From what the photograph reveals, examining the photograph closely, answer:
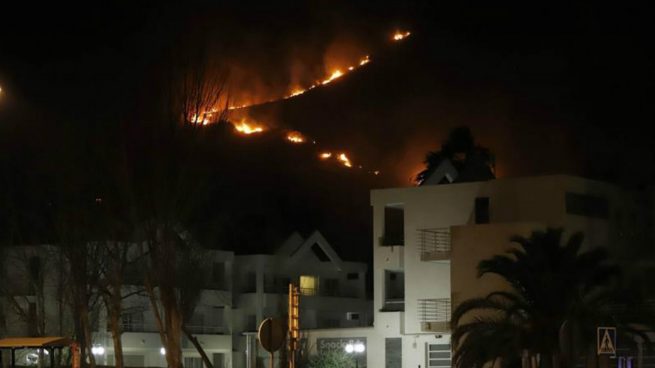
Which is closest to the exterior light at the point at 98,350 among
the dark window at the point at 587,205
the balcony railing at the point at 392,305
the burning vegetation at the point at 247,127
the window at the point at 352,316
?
the balcony railing at the point at 392,305

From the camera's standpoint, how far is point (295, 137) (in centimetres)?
15575

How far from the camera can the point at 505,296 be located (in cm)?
3681

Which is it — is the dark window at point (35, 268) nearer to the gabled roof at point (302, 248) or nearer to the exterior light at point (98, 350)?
the exterior light at point (98, 350)

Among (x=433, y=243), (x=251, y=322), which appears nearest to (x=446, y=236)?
(x=433, y=243)

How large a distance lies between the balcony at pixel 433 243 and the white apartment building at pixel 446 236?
0.05 meters

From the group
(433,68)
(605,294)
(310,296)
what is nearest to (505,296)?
(605,294)

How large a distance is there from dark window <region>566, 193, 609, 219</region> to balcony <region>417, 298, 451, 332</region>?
633 cm

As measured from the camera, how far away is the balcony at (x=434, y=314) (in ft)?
158

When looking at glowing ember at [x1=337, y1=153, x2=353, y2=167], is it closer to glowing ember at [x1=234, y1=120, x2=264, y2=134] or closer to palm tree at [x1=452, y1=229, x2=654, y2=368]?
glowing ember at [x1=234, y1=120, x2=264, y2=134]

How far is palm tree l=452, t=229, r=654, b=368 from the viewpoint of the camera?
35125mm

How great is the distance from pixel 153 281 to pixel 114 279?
182 cm

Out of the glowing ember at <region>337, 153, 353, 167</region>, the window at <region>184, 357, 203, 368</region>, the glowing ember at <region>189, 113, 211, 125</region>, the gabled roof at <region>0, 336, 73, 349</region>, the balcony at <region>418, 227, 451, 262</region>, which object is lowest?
the window at <region>184, 357, 203, 368</region>

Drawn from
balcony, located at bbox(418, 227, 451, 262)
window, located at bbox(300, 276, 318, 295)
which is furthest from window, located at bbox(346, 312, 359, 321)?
balcony, located at bbox(418, 227, 451, 262)

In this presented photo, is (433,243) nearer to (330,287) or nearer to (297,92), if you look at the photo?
(330,287)
